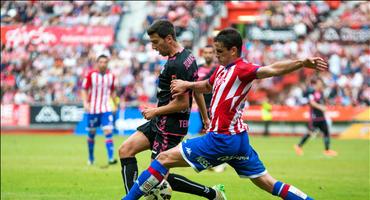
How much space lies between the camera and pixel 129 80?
34.1 m

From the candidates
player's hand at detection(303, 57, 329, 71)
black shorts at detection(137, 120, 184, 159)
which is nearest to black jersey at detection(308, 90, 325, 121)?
black shorts at detection(137, 120, 184, 159)

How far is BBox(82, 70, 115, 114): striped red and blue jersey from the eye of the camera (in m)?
18.2

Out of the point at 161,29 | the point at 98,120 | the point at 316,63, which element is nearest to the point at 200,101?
A: the point at 161,29

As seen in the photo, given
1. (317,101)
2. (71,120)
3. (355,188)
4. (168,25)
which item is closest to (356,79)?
(317,101)

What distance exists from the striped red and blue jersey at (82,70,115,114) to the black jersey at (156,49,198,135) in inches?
348

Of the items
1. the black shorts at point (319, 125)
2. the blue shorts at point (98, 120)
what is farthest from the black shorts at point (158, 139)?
the black shorts at point (319, 125)

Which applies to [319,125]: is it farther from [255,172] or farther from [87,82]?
[255,172]

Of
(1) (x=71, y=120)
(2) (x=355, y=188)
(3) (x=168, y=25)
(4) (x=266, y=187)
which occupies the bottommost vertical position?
(1) (x=71, y=120)

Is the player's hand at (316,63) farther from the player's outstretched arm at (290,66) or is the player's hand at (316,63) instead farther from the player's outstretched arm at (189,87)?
the player's outstretched arm at (189,87)

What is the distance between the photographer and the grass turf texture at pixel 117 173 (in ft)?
39.8

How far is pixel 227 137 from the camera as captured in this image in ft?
27.0

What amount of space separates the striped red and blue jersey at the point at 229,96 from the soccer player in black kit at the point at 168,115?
84cm

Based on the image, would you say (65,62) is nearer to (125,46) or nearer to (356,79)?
(125,46)

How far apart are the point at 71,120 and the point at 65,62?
19.0 ft
